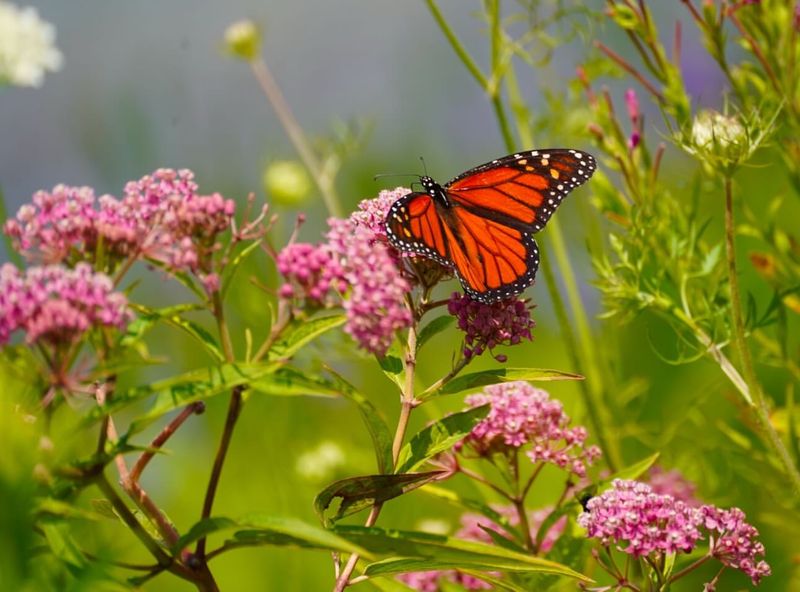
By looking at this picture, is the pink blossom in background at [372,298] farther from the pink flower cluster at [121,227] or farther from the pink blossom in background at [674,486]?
the pink blossom in background at [674,486]

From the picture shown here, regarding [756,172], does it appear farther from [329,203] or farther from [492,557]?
[492,557]

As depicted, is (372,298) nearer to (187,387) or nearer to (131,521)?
(187,387)

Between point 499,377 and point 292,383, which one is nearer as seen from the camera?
point 292,383

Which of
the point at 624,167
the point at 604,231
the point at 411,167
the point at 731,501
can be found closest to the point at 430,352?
the point at 411,167

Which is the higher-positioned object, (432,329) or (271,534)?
(432,329)

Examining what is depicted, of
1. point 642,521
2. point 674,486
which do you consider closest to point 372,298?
point 642,521

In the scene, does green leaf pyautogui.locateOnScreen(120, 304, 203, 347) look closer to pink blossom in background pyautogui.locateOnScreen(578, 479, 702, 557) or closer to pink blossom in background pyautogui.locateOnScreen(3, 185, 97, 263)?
pink blossom in background pyautogui.locateOnScreen(3, 185, 97, 263)

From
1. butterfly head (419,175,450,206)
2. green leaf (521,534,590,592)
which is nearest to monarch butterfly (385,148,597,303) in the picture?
butterfly head (419,175,450,206)
